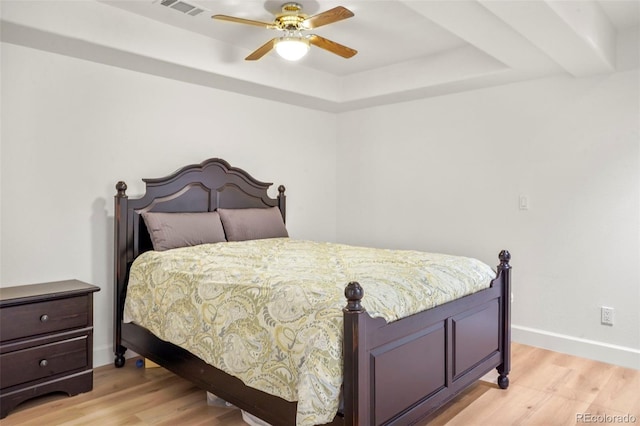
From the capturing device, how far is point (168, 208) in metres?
3.39

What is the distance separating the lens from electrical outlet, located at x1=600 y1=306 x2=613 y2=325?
3.28m

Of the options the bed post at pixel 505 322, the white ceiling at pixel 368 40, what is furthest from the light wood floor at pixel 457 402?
the white ceiling at pixel 368 40

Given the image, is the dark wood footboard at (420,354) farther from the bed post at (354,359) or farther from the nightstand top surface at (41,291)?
the nightstand top surface at (41,291)

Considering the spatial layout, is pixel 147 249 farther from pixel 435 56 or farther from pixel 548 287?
pixel 548 287

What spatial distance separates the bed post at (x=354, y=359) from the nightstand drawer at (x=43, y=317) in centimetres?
190

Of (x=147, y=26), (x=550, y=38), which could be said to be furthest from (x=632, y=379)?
(x=147, y=26)

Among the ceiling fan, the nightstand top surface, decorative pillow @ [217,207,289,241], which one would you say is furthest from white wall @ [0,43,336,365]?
the ceiling fan

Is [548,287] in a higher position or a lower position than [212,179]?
lower

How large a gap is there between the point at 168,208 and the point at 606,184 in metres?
3.36

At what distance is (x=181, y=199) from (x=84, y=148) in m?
0.77

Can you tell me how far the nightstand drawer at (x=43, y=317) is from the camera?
7.95 ft

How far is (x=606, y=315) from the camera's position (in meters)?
3.29

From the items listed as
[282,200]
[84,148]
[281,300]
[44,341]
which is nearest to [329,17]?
[281,300]

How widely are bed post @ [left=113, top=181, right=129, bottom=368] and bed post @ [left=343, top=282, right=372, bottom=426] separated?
2.05 m
